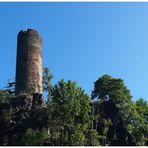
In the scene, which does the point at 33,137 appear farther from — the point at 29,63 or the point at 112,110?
the point at 112,110

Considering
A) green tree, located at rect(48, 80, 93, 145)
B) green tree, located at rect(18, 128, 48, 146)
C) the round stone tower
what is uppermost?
the round stone tower

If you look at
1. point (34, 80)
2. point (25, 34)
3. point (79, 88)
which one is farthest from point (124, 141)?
point (25, 34)

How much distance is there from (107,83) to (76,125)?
51.6ft

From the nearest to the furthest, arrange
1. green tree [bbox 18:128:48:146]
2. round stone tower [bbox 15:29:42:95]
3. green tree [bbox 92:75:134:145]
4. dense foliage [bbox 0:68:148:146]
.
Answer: green tree [bbox 18:128:48:146] < dense foliage [bbox 0:68:148:146] < green tree [bbox 92:75:134:145] < round stone tower [bbox 15:29:42:95]

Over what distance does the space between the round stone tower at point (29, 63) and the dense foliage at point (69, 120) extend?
5.58 ft

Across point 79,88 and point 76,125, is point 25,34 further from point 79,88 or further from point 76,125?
point 76,125

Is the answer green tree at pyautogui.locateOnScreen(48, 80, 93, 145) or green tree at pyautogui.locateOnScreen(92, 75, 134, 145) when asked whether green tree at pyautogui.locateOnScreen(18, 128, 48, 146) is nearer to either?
green tree at pyautogui.locateOnScreen(48, 80, 93, 145)

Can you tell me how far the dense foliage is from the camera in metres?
43.5

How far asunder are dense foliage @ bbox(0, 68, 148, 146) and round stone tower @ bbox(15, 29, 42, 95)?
5.58 ft

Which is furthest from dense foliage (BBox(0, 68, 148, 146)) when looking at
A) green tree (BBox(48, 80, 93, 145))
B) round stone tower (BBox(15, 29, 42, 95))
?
round stone tower (BBox(15, 29, 42, 95))

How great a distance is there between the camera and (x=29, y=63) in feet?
172

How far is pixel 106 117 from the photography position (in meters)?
51.3

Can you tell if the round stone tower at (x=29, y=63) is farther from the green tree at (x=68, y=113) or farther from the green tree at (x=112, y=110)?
the green tree at (x=112, y=110)

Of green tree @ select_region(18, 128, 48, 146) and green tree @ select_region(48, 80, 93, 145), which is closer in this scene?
green tree @ select_region(18, 128, 48, 146)
